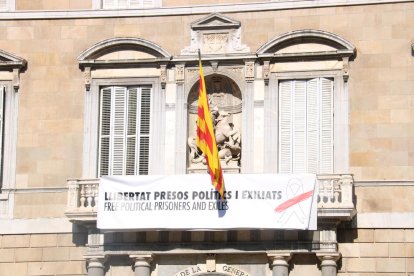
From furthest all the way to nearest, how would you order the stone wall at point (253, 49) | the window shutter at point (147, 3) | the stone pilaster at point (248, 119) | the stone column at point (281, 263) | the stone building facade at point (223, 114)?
1. the window shutter at point (147, 3)
2. the stone pilaster at point (248, 119)
3. the stone wall at point (253, 49)
4. the stone building facade at point (223, 114)
5. the stone column at point (281, 263)

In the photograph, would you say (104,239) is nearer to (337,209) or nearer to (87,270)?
(87,270)

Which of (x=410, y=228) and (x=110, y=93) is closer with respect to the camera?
(x=410, y=228)

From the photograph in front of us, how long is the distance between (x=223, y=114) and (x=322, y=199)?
3843mm

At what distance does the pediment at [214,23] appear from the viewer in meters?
36.4

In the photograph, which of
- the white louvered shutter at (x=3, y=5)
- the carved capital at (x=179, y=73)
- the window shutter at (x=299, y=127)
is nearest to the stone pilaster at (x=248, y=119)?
the window shutter at (x=299, y=127)

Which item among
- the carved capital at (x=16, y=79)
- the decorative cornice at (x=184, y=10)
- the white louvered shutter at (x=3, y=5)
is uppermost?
the white louvered shutter at (x=3, y=5)

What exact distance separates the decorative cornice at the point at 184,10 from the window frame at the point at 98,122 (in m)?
1.84

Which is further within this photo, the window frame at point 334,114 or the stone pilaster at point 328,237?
the window frame at point 334,114

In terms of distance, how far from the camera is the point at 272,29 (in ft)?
119

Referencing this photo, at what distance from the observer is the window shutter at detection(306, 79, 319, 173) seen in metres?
35.4

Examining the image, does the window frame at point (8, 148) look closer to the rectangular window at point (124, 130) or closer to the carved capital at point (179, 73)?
the rectangular window at point (124, 130)

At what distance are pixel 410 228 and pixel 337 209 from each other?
2.05 metres

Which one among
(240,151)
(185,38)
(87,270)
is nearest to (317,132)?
(240,151)

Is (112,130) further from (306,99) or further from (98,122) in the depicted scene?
(306,99)
